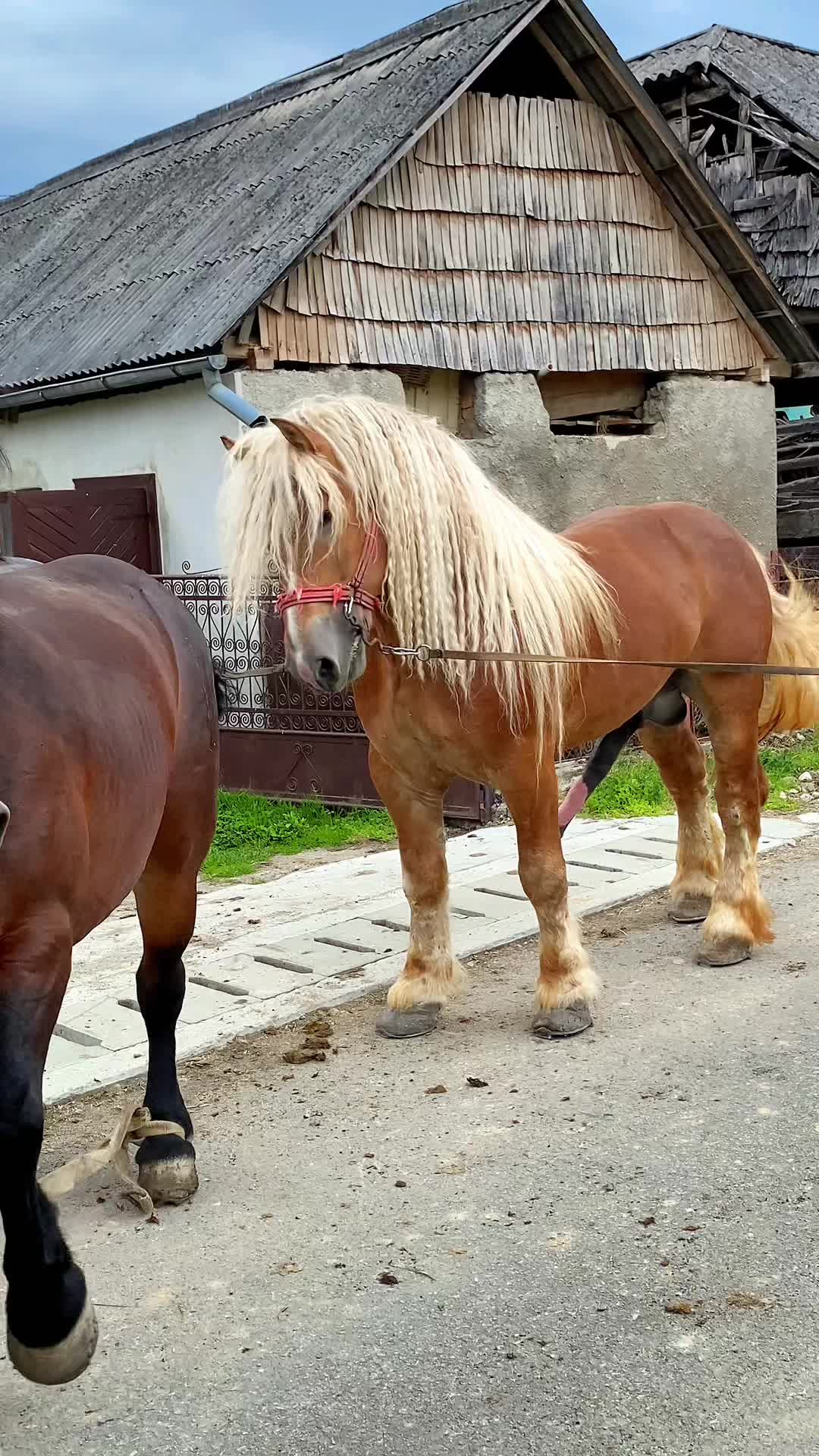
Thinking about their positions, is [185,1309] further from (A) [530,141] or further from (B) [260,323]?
(A) [530,141]

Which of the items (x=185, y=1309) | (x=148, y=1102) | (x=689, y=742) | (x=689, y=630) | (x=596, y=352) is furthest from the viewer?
(x=596, y=352)

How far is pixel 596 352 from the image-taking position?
10297 millimetres

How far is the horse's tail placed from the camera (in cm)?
545

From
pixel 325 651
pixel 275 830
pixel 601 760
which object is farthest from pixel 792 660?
pixel 275 830

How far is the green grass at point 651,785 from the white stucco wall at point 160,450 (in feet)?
10.2

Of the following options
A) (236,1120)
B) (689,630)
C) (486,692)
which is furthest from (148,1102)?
(689,630)

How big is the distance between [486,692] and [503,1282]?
182 cm

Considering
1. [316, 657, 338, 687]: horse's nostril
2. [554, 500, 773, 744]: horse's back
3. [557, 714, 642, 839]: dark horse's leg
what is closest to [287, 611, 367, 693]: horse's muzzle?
[316, 657, 338, 687]: horse's nostril

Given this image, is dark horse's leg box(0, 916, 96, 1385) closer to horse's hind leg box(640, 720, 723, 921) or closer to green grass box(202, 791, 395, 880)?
horse's hind leg box(640, 720, 723, 921)

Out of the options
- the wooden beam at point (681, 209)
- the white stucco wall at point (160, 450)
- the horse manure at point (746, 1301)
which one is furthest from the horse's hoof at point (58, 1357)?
the wooden beam at point (681, 209)

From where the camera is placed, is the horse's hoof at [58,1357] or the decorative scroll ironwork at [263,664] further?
the decorative scroll ironwork at [263,664]

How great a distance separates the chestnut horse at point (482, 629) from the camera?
3668 millimetres

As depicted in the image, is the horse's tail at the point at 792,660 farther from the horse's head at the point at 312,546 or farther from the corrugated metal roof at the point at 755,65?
the corrugated metal roof at the point at 755,65

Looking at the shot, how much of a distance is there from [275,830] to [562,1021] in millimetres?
3622
